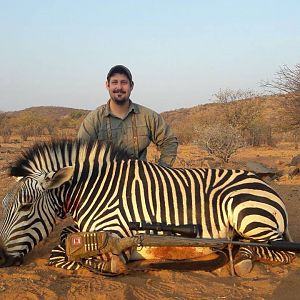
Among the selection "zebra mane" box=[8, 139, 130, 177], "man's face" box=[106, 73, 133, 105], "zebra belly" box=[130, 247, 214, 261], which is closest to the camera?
"zebra belly" box=[130, 247, 214, 261]

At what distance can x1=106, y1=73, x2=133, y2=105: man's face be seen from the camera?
4.90m

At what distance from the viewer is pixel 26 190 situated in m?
3.47

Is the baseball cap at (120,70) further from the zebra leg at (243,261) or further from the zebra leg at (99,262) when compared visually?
the zebra leg at (243,261)

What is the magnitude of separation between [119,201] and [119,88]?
1686mm

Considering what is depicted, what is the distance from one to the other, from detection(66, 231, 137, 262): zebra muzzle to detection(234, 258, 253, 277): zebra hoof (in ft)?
2.83

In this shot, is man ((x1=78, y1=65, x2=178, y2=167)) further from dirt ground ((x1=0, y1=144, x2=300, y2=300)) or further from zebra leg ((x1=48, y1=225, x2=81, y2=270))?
dirt ground ((x1=0, y1=144, x2=300, y2=300))

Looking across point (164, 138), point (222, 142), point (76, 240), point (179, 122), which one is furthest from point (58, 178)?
point (179, 122)

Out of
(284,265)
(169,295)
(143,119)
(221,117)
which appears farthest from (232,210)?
(221,117)

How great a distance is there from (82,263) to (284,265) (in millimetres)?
1743

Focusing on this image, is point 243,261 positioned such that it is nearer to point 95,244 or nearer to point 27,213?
point 95,244

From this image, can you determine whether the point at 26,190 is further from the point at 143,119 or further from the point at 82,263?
the point at 143,119

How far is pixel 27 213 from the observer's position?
137 inches

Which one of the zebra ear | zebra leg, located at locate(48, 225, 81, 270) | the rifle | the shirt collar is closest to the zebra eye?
the zebra ear

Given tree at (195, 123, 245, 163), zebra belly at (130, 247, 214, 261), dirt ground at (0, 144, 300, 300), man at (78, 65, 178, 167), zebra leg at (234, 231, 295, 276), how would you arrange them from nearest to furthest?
dirt ground at (0, 144, 300, 300) < zebra leg at (234, 231, 295, 276) < zebra belly at (130, 247, 214, 261) < man at (78, 65, 178, 167) < tree at (195, 123, 245, 163)
